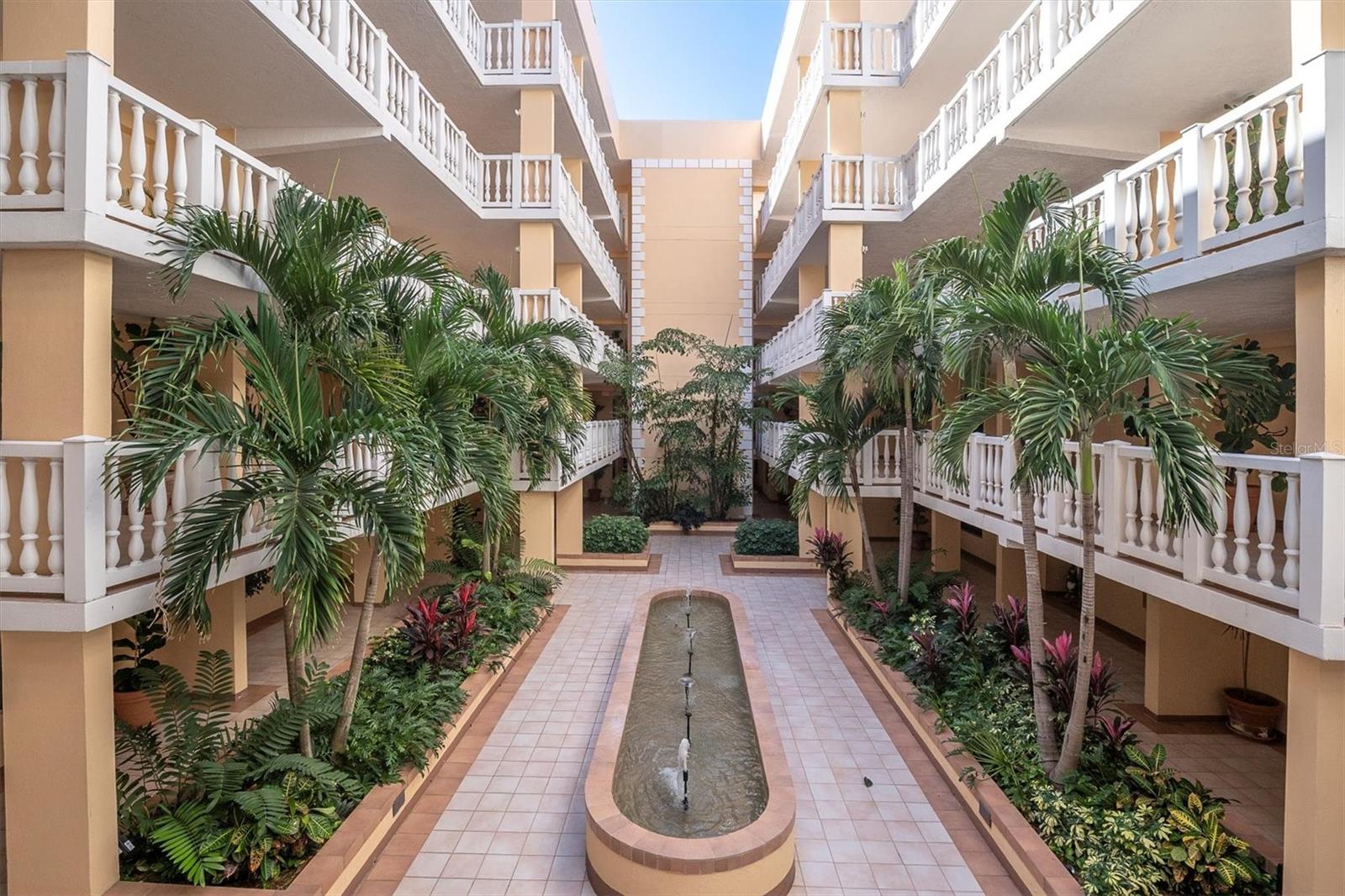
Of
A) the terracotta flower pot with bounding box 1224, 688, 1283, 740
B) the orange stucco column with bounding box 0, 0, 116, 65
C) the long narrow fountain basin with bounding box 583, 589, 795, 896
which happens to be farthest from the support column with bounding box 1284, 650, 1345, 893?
the orange stucco column with bounding box 0, 0, 116, 65

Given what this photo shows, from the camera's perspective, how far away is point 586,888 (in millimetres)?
4340

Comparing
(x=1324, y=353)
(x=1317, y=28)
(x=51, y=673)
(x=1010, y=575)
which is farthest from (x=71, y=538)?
(x=1010, y=575)

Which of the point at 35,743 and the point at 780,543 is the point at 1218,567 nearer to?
the point at 35,743

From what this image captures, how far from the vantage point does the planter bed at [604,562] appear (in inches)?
531

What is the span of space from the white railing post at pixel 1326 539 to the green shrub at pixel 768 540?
10251 mm

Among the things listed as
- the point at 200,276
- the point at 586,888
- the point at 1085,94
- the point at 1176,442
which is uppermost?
the point at 1085,94

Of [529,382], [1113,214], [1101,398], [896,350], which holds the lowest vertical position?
[1101,398]

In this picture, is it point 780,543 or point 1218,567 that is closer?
point 1218,567

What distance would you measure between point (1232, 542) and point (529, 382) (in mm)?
6667

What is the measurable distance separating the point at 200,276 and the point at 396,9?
719cm

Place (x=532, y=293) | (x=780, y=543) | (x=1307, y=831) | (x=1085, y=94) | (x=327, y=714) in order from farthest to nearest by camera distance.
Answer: (x=780, y=543) → (x=532, y=293) → (x=1085, y=94) → (x=327, y=714) → (x=1307, y=831)

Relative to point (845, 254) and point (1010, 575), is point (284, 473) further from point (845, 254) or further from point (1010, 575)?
point (845, 254)

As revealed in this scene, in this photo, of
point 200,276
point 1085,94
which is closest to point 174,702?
point 200,276

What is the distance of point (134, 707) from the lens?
6.23m
